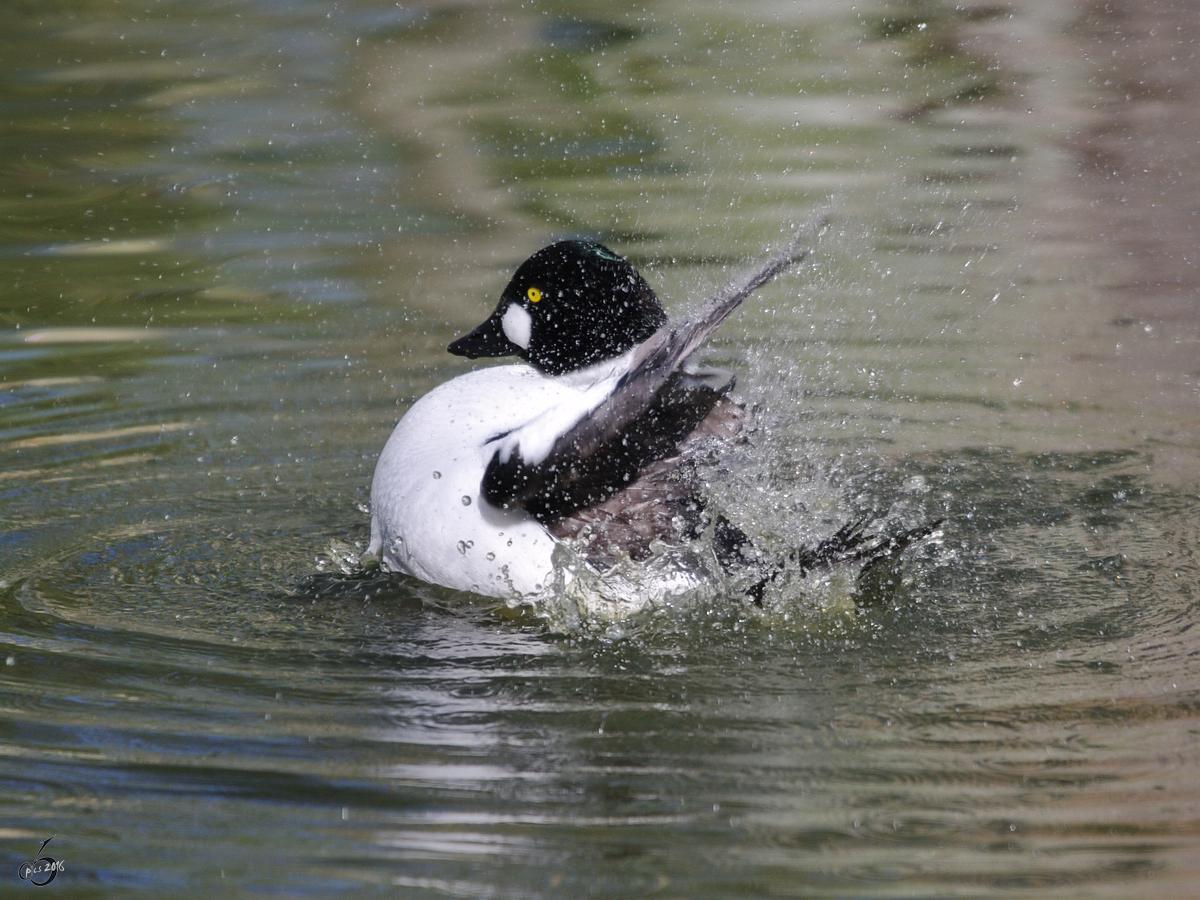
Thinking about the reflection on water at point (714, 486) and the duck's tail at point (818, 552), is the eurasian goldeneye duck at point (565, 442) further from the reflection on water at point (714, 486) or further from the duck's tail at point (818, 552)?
the reflection on water at point (714, 486)

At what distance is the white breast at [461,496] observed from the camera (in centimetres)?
394

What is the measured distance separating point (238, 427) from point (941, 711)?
3.41m

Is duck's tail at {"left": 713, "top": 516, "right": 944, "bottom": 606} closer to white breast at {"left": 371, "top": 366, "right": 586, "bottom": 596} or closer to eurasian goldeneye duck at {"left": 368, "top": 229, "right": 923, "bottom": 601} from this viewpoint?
eurasian goldeneye duck at {"left": 368, "top": 229, "right": 923, "bottom": 601}

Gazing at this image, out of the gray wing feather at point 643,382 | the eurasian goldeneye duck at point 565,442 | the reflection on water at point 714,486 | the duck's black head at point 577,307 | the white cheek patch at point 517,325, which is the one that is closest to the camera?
the reflection on water at point 714,486

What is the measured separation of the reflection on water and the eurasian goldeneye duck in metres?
0.15

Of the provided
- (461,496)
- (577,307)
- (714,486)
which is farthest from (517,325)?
(714,486)

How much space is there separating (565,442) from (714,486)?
1.88 ft

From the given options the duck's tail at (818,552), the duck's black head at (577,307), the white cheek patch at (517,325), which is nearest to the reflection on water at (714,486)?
the duck's tail at (818,552)

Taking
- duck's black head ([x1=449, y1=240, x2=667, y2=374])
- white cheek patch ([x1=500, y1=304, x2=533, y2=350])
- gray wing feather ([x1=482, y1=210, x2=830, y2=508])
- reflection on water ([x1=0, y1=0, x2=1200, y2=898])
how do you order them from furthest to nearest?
white cheek patch ([x1=500, y1=304, x2=533, y2=350])
duck's black head ([x1=449, y1=240, x2=667, y2=374])
gray wing feather ([x1=482, y1=210, x2=830, y2=508])
reflection on water ([x1=0, y1=0, x2=1200, y2=898])

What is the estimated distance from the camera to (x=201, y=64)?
9.20m

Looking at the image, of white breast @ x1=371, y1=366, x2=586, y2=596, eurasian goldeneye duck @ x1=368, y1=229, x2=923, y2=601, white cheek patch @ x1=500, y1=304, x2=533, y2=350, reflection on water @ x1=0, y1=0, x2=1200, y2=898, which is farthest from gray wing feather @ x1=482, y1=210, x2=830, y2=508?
white cheek patch @ x1=500, y1=304, x2=533, y2=350

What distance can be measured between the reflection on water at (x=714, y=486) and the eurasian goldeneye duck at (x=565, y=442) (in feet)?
0.50

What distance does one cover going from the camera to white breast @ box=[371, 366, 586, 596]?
3939 mm

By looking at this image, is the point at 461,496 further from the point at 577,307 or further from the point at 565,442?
the point at 577,307
